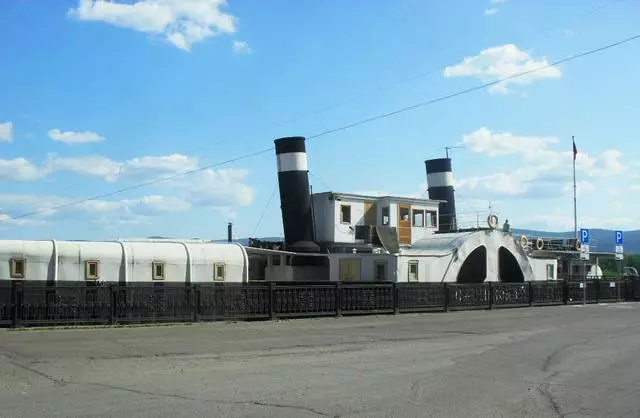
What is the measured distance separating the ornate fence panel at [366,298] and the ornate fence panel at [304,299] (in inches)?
20.4

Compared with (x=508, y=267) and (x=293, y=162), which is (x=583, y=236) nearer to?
(x=508, y=267)

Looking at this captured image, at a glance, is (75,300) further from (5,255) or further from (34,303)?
(5,255)

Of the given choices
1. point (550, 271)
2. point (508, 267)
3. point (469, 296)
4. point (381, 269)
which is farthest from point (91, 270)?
point (550, 271)

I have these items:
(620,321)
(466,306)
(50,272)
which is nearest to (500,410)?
(620,321)

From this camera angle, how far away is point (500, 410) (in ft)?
27.2

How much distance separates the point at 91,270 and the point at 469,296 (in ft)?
54.0

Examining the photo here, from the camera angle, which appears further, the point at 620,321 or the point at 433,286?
the point at 433,286

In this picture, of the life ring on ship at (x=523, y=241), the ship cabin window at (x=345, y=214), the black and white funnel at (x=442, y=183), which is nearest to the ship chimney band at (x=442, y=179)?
the black and white funnel at (x=442, y=183)

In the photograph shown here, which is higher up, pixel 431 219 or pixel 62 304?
pixel 431 219

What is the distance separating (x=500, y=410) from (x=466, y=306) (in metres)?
22.5

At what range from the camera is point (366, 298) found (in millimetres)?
26000

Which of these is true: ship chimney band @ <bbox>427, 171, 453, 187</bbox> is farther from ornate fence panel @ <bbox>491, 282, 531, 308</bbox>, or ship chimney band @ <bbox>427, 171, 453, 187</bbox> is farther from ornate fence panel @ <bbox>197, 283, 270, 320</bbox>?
ornate fence panel @ <bbox>197, 283, 270, 320</bbox>

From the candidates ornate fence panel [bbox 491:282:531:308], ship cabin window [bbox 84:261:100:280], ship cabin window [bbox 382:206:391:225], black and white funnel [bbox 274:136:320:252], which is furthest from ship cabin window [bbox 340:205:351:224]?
ship cabin window [bbox 84:261:100:280]

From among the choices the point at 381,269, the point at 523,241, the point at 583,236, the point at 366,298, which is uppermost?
the point at 583,236
